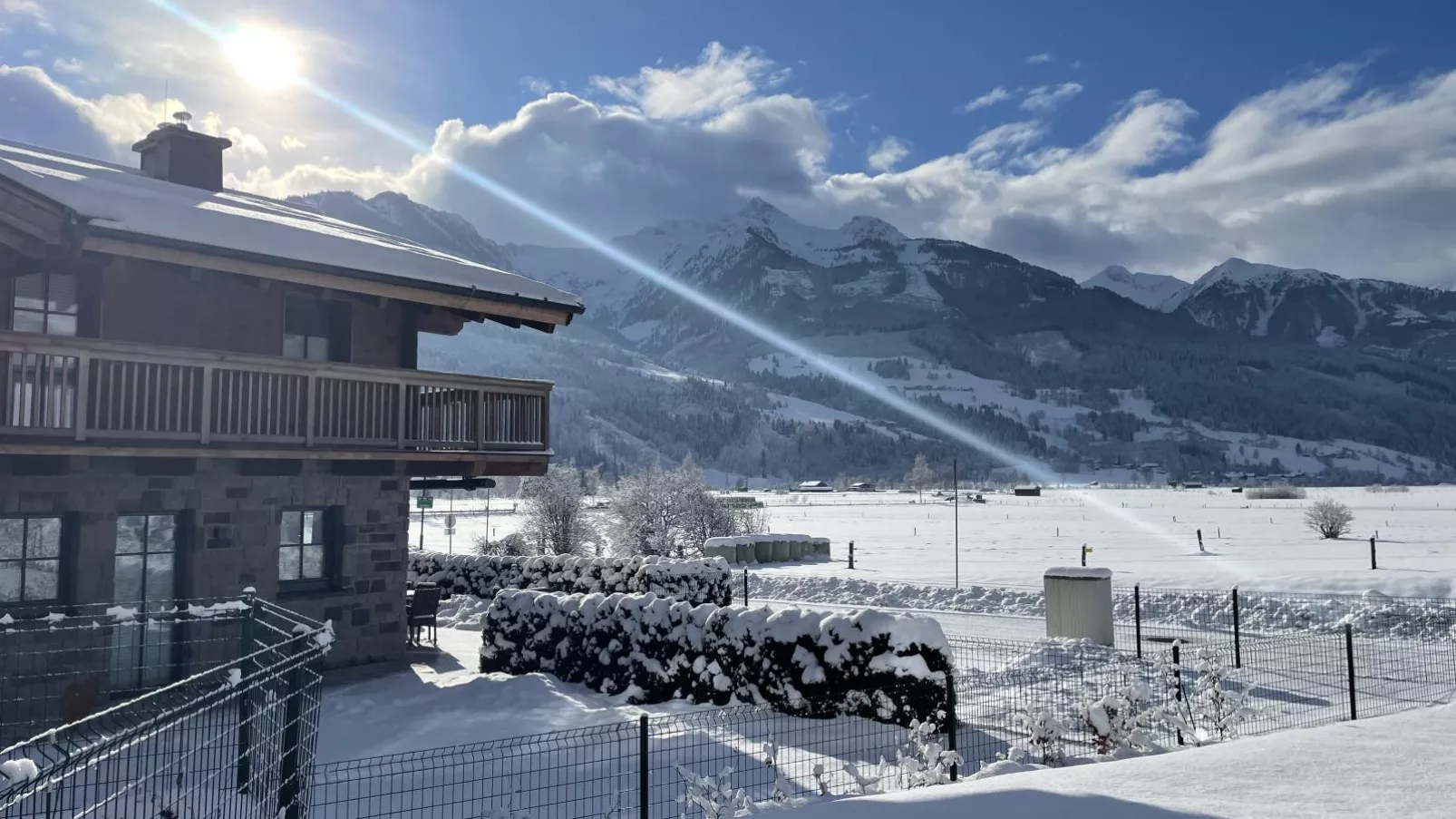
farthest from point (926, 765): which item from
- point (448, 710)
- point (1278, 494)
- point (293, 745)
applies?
point (1278, 494)

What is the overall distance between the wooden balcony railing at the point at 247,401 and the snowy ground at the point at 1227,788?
9.80 metres

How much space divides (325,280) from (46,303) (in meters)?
3.58

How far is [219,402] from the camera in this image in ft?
42.7

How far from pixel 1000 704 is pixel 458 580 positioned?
17.1m

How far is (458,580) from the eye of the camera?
2641cm

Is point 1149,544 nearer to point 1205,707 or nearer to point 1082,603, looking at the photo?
point 1082,603

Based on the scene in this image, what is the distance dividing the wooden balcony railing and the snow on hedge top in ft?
5.13

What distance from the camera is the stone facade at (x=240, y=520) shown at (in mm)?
12867

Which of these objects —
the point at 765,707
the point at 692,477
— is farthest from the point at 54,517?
the point at 692,477

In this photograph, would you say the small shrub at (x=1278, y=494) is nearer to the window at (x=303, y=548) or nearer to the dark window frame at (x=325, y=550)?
the dark window frame at (x=325, y=550)

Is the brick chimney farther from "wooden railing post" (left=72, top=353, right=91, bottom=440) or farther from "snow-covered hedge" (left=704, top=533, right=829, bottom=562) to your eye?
"snow-covered hedge" (left=704, top=533, right=829, bottom=562)

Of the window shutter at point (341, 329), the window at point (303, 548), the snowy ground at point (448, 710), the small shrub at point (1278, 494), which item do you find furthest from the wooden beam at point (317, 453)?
the small shrub at point (1278, 494)

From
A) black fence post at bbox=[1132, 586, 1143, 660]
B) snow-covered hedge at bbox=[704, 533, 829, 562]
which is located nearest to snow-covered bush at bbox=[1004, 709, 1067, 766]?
black fence post at bbox=[1132, 586, 1143, 660]

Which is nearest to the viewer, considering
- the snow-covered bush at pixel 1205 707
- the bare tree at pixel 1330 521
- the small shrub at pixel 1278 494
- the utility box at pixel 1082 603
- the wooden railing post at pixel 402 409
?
the snow-covered bush at pixel 1205 707
